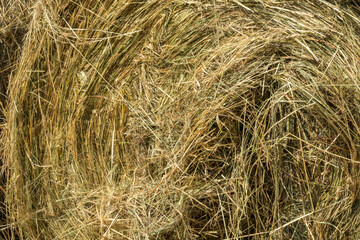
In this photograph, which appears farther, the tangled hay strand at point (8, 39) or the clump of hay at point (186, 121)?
the tangled hay strand at point (8, 39)

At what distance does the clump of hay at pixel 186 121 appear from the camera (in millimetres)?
1566

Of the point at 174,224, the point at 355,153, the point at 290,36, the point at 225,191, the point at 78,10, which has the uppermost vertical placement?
the point at 290,36

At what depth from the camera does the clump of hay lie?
1566 millimetres

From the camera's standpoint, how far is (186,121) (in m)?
1.57

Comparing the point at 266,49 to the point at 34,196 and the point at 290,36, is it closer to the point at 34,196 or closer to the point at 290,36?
the point at 290,36

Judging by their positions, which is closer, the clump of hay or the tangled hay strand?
the clump of hay

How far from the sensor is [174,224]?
1.55 m

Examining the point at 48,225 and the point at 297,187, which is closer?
the point at 297,187

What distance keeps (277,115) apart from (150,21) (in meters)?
0.55

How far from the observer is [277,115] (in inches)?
63.1

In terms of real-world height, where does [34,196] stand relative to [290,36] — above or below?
below

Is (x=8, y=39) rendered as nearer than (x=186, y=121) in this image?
No

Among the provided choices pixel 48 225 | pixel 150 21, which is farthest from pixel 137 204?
Answer: pixel 150 21

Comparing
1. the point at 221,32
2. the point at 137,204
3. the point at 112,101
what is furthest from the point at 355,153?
the point at 112,101
